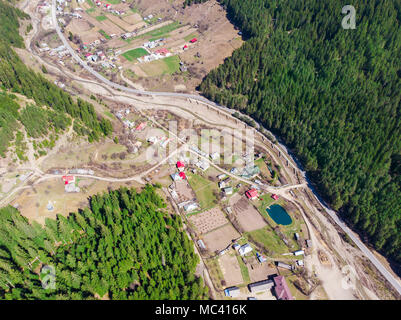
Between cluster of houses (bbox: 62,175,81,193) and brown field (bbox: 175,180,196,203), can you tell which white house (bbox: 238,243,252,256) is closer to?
brown field (bbox: 175,180,196,203)

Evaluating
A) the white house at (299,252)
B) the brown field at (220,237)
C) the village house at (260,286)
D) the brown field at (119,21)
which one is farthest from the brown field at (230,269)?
the brown field at (119,21)

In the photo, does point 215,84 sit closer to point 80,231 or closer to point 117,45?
point 117,45

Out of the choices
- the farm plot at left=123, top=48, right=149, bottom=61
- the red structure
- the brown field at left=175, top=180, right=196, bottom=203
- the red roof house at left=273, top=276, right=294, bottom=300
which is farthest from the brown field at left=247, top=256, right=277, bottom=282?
the farm plot at left=123, top=48, right=149, bottom=61

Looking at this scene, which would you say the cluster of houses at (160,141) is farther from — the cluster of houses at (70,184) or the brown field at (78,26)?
the brown field at (78,26)

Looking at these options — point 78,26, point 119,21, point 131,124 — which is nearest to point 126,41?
point 119,21

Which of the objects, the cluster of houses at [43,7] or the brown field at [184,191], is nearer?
the brown field at [184,191]
